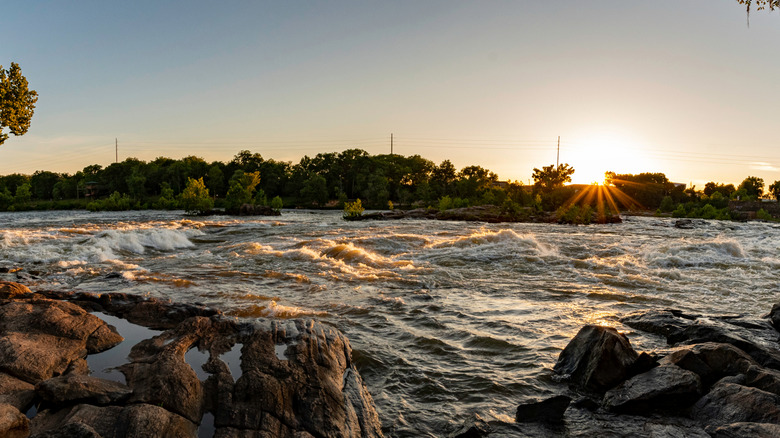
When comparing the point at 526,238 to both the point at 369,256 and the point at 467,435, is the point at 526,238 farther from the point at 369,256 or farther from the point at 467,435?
the point at 467,435

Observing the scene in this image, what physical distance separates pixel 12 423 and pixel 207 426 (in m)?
1.55

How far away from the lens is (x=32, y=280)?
1120cm

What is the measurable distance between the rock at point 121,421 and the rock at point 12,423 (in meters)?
0.07

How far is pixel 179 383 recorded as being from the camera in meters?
4.41

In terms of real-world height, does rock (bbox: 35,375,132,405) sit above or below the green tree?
below

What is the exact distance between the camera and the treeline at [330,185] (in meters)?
77.1

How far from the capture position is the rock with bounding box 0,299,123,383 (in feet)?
15.7

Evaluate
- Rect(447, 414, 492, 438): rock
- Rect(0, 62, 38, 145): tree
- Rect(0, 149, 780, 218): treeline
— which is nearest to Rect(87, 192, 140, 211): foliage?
Rect(0, 149, 780, 218): treeline

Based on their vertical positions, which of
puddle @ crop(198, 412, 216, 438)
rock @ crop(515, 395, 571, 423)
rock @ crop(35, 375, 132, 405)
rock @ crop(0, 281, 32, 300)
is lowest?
rock @ crop(515, 395, 571, 423)

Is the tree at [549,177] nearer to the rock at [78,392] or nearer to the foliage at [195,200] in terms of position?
the foliage at [195,200]

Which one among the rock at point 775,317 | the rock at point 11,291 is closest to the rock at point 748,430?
the rock at point 775,317

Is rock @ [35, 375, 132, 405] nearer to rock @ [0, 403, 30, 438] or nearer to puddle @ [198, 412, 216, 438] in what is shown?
rock @ [0, 403, 30, 438]

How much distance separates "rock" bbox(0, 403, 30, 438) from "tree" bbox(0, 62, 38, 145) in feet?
104

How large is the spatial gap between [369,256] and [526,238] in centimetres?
833
